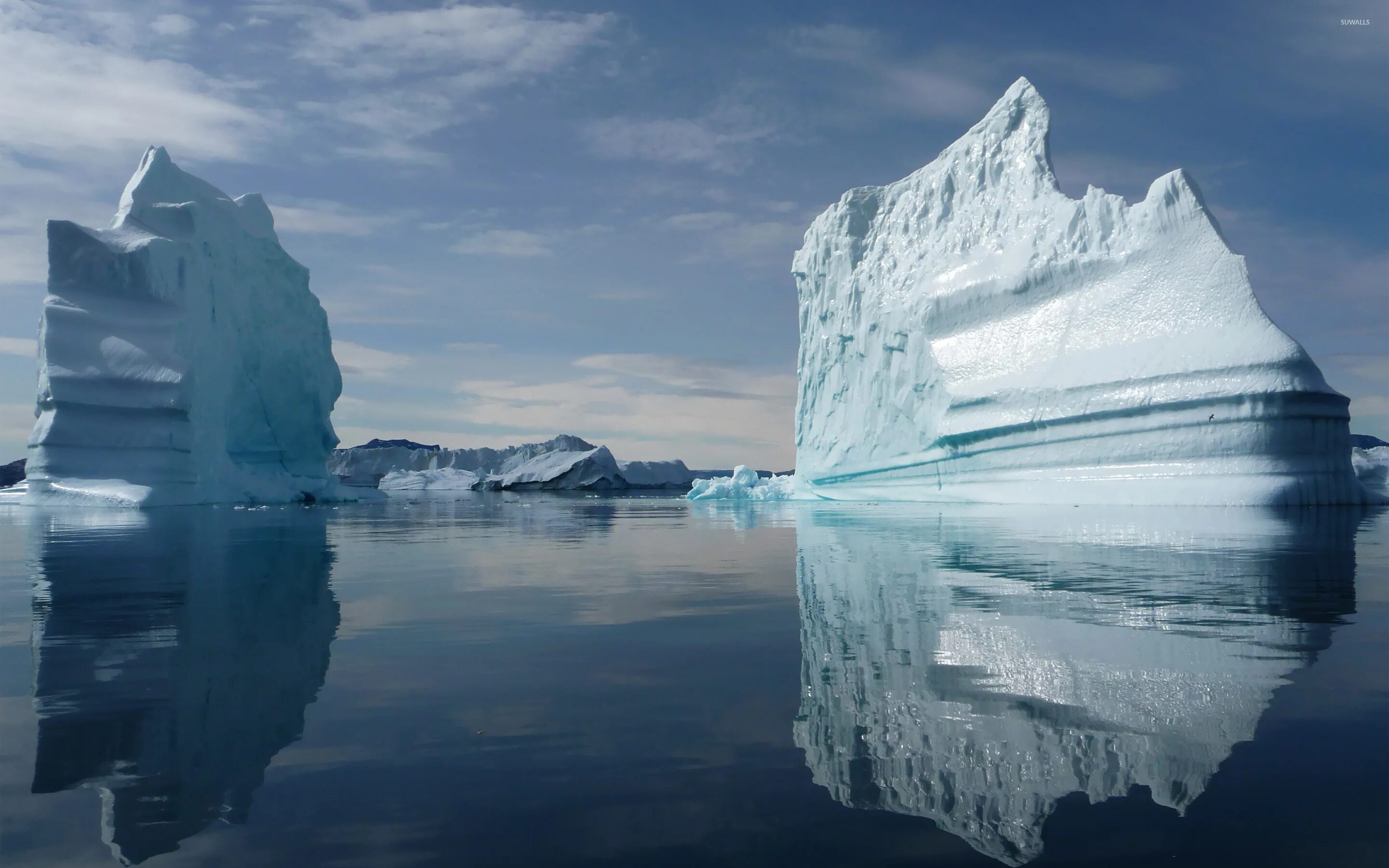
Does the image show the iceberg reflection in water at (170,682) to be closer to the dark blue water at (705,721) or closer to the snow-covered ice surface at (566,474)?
the dark blue water at (705,721)

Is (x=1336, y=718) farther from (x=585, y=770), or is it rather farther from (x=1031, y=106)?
(x=1031, y=106)

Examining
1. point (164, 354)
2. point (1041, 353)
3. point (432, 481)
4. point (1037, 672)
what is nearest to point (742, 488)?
point (1041, 353)

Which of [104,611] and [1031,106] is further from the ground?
[1031,106]

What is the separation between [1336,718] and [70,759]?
3.77m

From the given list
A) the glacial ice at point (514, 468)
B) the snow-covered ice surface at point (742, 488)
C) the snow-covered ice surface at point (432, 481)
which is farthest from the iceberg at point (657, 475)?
the snow-covered ice surface at point (742, 488)

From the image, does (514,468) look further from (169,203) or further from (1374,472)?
(1374,472)

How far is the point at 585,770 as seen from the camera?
2.39 meters

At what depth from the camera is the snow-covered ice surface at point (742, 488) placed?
32688 millimetres

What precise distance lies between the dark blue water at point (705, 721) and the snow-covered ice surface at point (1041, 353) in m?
13.1

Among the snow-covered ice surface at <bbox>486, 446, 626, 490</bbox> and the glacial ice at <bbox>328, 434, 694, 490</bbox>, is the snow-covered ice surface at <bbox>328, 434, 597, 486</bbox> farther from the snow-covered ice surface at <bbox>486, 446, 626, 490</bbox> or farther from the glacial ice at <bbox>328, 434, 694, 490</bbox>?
the snow-covered ice surface at <bbox>486, 446, 626, 490</bbox>

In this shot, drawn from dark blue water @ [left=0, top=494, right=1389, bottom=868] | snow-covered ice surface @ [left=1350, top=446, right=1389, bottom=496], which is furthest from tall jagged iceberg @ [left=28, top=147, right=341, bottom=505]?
snow-covered ice surface @ [left=1350, top=446, right=1389, bottom=496]

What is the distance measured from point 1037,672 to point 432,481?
70661 millimetres

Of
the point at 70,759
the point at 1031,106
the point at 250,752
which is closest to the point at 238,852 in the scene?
the point at 250,752

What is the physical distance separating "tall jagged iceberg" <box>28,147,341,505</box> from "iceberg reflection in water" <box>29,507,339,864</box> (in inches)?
745
